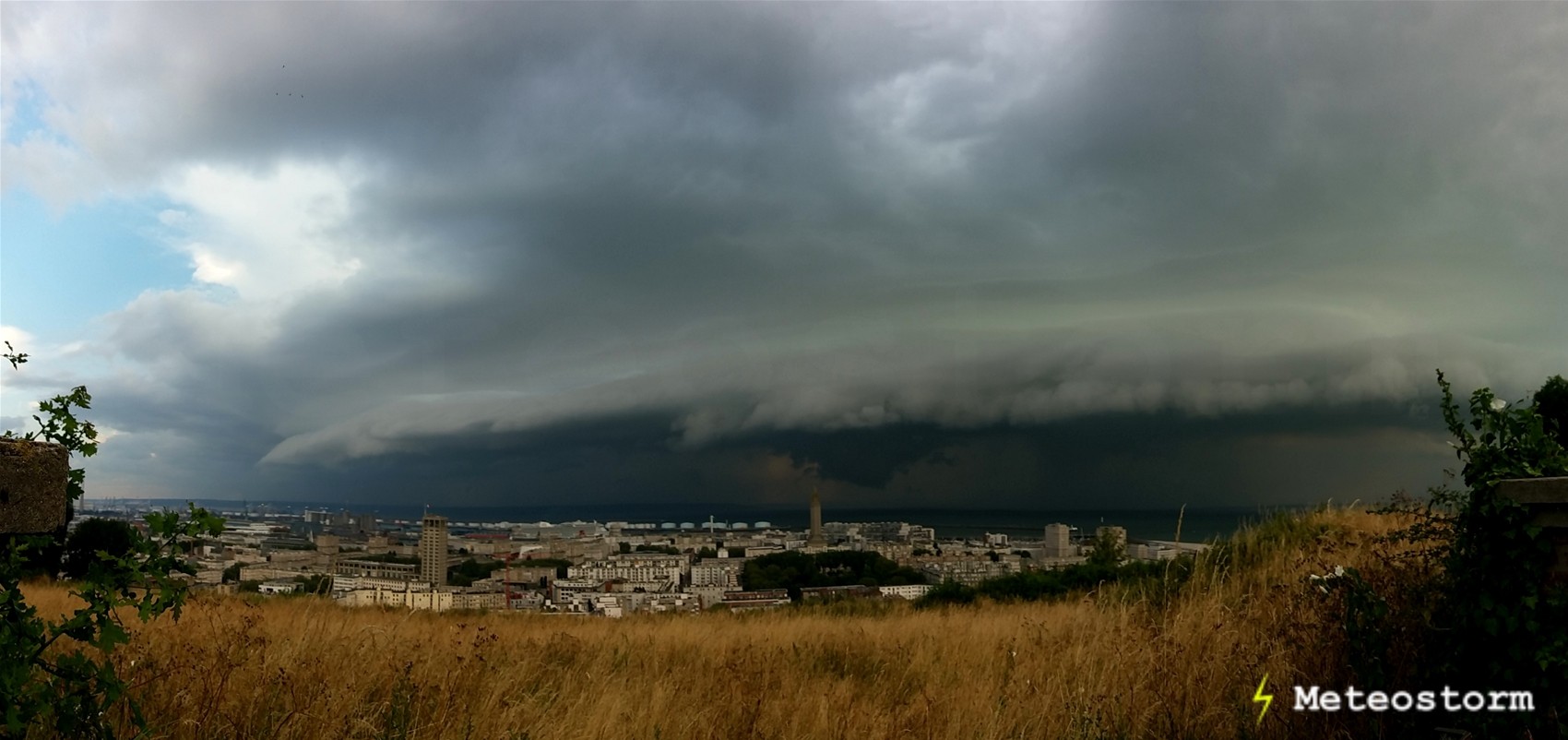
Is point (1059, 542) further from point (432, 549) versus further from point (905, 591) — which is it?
point (432, 549)

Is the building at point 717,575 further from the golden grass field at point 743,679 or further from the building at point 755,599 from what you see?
the golden grass field at point 743,679

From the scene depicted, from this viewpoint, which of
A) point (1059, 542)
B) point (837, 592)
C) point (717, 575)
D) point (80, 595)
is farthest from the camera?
point (717, 575)

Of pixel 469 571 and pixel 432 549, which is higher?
pixel 432 549

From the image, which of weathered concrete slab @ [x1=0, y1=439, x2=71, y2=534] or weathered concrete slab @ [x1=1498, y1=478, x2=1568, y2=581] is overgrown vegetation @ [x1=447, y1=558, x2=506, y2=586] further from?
weathered concrete slab @ [x1=1498, y1=478, x2=1568, y2=581]

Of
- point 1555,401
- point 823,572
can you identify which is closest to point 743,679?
point 1555,401

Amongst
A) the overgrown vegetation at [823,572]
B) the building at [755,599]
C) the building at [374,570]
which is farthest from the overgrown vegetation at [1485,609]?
the overgrown vegetation at [823,572]

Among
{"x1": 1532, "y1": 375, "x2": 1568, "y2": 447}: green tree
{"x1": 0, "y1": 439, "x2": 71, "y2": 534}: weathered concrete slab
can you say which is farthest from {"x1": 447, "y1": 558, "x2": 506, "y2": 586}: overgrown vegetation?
{"x1": 1532, "y1": 375, "x2": 1568, "y2": 447}: green tree

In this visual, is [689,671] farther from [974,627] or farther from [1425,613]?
[1425,613]
